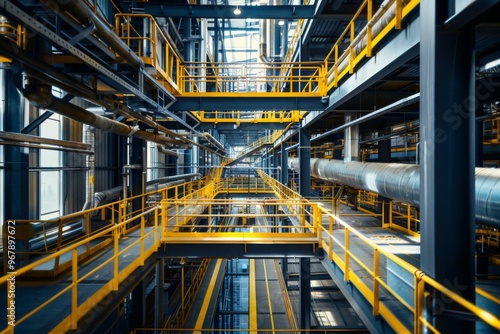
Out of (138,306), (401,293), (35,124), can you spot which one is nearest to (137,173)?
(35,124)

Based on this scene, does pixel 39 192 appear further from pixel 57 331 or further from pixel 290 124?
pixel 290 124

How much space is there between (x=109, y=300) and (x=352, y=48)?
5.93 metres

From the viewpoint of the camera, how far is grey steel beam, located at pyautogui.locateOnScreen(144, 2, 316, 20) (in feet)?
26.5

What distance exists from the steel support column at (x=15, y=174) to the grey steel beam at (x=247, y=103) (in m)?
3.64

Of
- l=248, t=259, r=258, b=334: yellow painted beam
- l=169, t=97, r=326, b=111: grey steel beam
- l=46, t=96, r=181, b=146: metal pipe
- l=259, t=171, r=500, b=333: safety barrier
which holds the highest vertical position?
l=169, t=97, r=326, b=111: grey steel beam

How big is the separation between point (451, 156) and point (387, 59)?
2133 millimetres

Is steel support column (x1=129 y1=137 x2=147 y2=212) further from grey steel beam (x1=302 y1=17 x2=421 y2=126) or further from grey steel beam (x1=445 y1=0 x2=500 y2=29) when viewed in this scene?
grey steel beam (x1=445 y1=0 x2=500 y2=29)

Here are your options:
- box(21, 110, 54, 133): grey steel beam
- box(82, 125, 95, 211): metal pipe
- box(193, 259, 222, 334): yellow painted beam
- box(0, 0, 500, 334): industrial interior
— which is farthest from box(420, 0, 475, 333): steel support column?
box(82, 125, 95, 211): metal pipe

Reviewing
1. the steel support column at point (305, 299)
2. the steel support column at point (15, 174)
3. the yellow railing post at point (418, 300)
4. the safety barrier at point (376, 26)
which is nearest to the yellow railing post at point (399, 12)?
the safety barrier at point (376, 26)

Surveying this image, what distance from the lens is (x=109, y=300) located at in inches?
162

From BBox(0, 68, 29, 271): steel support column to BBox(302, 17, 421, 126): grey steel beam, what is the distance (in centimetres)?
641

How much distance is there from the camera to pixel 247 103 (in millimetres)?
8414

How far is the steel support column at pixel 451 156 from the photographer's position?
104 inches

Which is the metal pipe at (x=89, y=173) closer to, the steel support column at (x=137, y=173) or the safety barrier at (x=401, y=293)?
the steel support column at (x=137, y=173)
